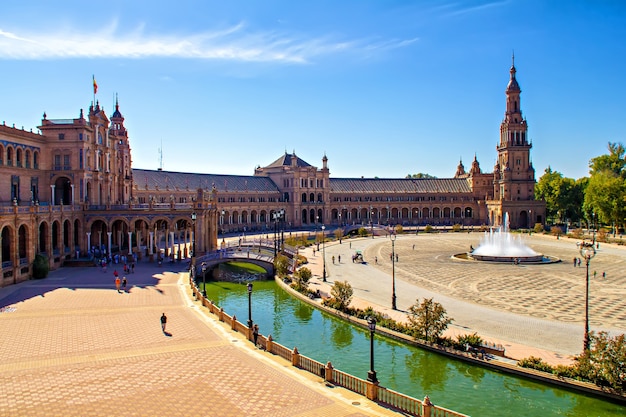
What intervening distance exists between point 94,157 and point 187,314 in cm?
3695

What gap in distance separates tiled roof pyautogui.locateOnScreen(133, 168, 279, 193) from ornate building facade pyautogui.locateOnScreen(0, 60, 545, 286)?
0.27 m

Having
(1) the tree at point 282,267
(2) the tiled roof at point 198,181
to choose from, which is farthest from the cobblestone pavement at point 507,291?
(2) the tiled roof at point 198,181

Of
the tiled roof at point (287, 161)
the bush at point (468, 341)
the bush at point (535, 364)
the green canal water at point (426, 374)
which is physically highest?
the tiled roof at point (287, 161)

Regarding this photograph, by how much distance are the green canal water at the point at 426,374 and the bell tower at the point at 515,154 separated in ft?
306

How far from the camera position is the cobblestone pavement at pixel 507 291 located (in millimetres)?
30359

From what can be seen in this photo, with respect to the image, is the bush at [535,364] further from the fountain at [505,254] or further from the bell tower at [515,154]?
the bell tower at [515,154]

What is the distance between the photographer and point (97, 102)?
6581cm

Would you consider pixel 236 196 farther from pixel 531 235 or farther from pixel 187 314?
pixel 187 314

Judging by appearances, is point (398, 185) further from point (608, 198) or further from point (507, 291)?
point (507, 291)

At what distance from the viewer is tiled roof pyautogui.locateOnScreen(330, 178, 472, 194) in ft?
436

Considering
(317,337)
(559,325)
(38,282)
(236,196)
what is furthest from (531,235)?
(38,282)

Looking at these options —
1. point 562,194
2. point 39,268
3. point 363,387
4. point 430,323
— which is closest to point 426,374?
point 430,323

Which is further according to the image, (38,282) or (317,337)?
(38,282)

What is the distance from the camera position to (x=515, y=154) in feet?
393
